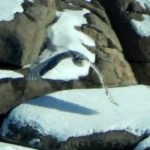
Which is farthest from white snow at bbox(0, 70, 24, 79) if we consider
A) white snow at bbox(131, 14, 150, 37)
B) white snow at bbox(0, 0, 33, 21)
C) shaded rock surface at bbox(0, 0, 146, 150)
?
white snow at bbox(131, 14, 150, 37)

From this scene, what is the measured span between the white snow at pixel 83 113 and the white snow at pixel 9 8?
4.71ft

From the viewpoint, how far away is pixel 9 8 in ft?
37.8

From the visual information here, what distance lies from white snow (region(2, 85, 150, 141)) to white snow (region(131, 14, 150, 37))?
1901mm

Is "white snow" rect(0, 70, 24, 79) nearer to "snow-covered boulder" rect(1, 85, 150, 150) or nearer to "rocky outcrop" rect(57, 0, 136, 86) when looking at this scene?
"snow-covered boulder" rect(1, 85, 150, 150)

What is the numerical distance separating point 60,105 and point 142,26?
2.97m

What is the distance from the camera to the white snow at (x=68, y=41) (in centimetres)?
1102

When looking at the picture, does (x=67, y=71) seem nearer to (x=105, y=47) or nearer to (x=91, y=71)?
(x=91, y=71)

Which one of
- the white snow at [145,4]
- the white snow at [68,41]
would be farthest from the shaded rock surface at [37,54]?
the white snow at [145,4]

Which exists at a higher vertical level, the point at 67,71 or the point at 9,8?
the point at 9,8

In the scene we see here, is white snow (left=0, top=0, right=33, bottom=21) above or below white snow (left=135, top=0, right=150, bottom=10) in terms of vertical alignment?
above

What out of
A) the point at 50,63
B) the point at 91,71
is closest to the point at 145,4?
the point at 91,71

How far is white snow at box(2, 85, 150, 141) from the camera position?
9.53 m

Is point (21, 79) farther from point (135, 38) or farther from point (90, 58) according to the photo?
point (135, 38)

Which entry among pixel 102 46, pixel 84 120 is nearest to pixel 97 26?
pixel 102 46
